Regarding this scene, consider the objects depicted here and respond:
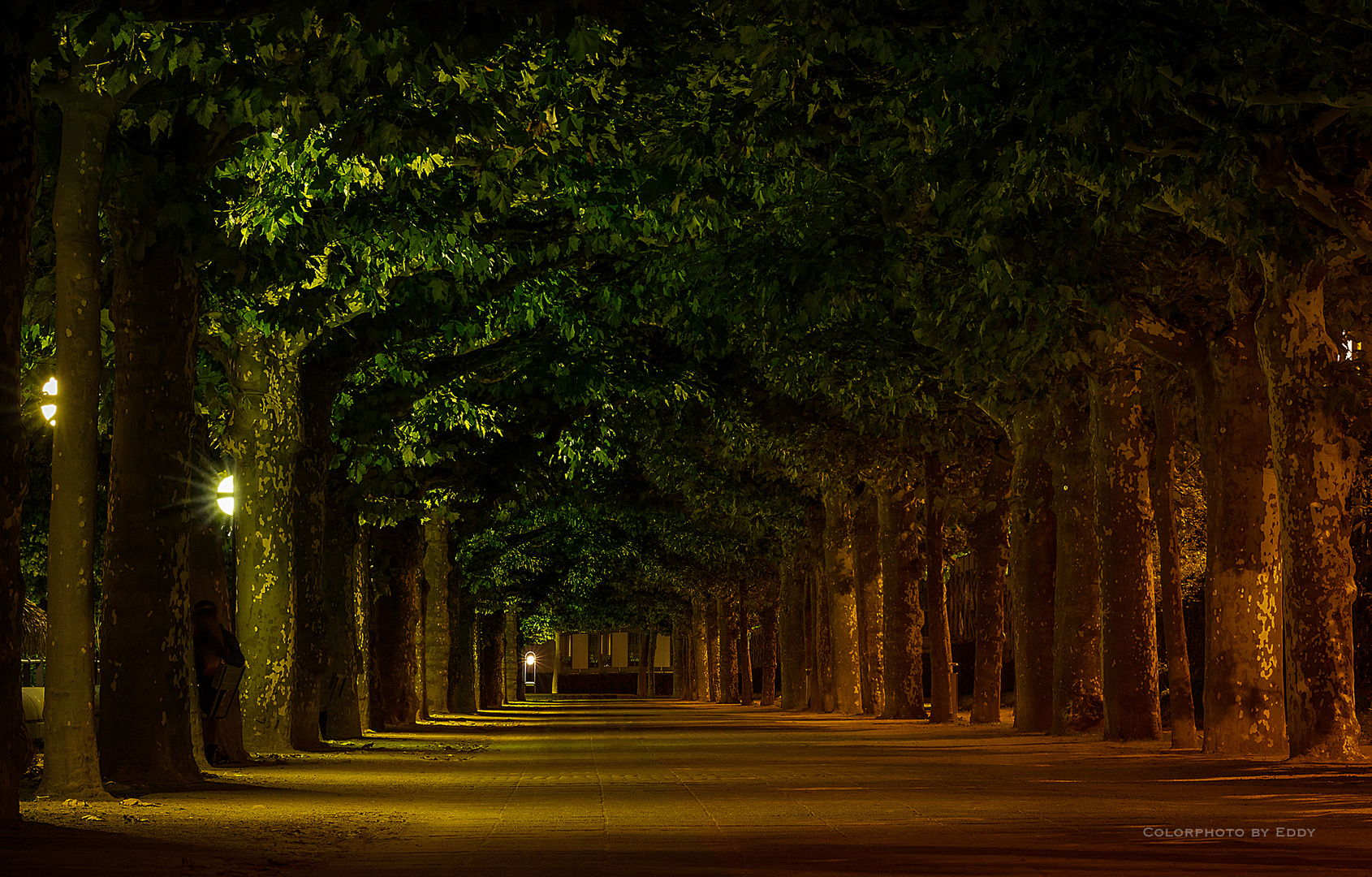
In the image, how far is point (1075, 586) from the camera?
2342 centimetres

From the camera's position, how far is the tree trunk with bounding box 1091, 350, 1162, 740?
21125 millimetres

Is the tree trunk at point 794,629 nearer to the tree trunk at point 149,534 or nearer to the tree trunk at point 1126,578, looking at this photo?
the tree trunk at point 1126,578

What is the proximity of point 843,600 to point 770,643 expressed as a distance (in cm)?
2622

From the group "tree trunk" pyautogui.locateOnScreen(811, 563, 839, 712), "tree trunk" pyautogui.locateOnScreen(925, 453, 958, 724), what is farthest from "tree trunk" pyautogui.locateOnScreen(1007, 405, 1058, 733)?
"tree trunk" pyautogui.locateOnScreen(811, 563, 839, 712)

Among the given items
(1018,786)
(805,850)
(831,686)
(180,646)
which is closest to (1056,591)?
(1018,786)

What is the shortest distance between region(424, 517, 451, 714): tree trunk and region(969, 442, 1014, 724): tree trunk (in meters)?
14.4

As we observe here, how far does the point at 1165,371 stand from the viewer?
21203mm

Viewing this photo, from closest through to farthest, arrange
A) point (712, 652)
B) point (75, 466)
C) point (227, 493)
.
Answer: point (75, 466) < point (227, 493) < point (712, 652)

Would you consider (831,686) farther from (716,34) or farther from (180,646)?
(180,646)

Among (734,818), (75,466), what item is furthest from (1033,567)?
(75,466)

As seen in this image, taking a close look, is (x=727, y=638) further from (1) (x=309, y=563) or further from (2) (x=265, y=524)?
(2) (x=265, y=524)

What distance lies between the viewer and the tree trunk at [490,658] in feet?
192

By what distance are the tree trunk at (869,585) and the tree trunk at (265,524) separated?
19.2 metres

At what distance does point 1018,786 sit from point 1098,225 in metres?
5.08
